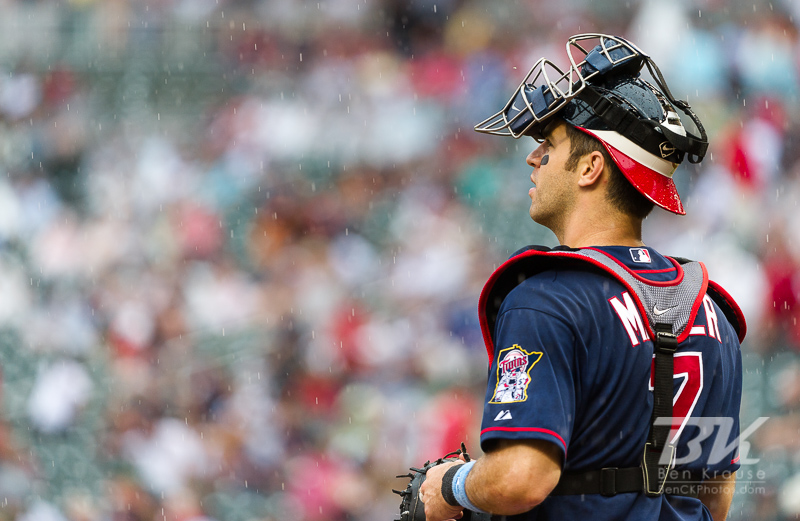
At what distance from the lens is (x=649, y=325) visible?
4.83 ft

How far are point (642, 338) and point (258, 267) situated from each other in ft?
13.1

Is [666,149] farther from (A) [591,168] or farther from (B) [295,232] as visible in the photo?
(B) [295,232]

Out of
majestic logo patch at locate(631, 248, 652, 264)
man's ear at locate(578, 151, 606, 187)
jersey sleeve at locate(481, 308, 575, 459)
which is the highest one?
man's ear at locate(578, 151, 606, 187)

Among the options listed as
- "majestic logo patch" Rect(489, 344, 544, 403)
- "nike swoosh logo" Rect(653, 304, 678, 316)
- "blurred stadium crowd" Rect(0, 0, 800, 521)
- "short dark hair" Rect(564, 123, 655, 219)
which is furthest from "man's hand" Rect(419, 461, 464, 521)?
"blurred stadium crowd" Rect(0, 0, 800, 521)

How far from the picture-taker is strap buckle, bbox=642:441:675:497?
4.81ft

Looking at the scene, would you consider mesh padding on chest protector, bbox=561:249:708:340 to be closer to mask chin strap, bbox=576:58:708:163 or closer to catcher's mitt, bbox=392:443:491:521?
mask chin strap, bbox=576:58:708:163

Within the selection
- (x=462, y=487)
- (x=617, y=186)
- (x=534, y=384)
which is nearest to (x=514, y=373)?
(x=534, y=384)

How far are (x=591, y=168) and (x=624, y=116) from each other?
123 millimetres

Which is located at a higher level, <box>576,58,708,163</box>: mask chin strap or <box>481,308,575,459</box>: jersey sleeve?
<box>576,58,708,163</box>: mask chin strap

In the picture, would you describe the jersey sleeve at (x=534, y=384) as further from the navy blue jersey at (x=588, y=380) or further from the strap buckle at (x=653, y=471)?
the strap buckle at (x=653, y=471)

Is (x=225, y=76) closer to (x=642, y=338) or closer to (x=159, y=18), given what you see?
(x=159, y=18)

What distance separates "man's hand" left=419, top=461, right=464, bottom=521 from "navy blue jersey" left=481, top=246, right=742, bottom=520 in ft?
0.47

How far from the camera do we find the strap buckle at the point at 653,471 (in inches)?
57.7

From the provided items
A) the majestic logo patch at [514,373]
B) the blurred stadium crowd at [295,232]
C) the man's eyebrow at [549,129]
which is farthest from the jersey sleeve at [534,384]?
the blurred stadium crowd at [295,232]
